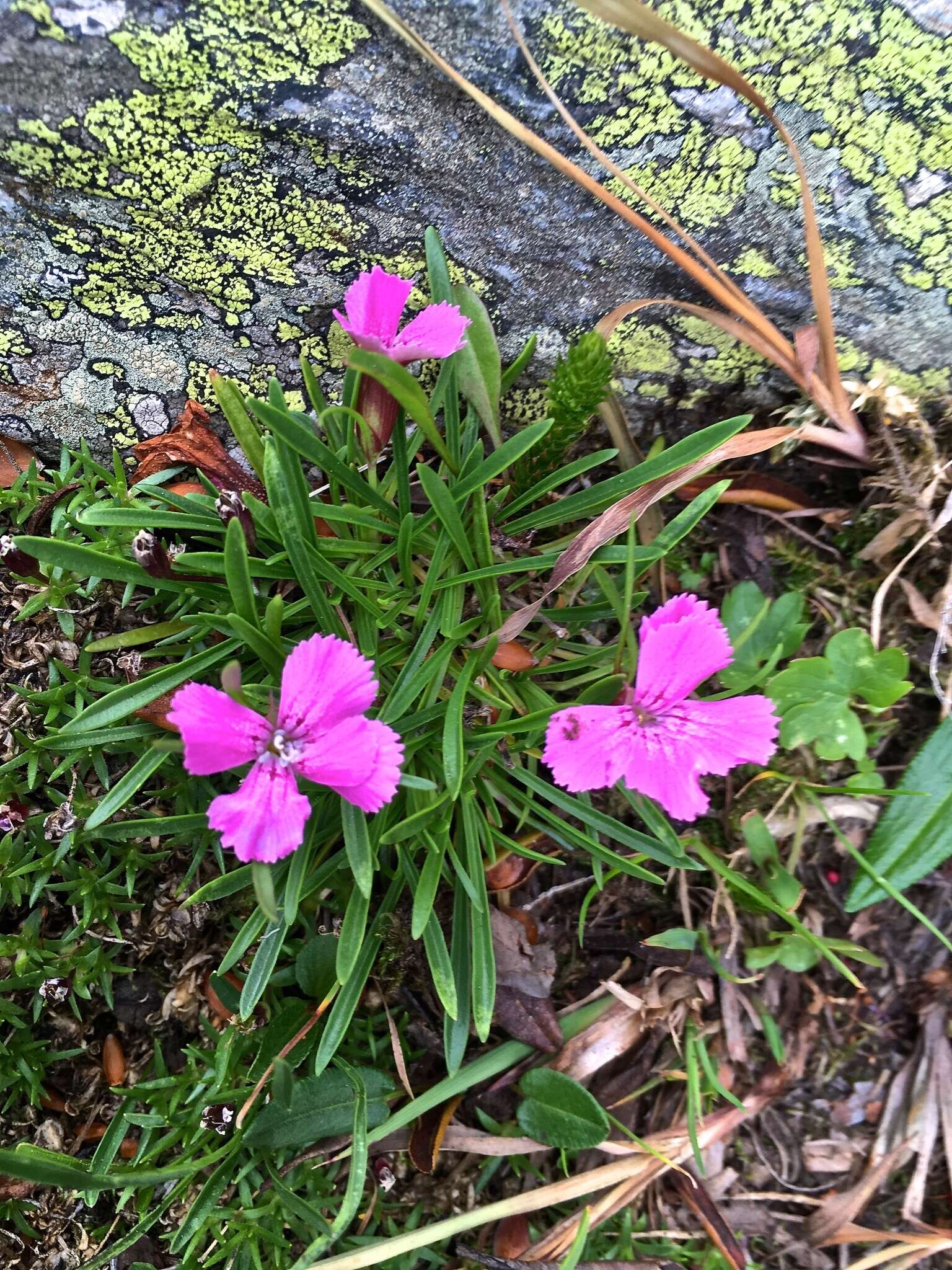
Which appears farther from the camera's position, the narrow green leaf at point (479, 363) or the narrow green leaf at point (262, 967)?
the narrow green leaf at point (479, 363)

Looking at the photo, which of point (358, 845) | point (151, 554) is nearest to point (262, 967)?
point (358, 845)

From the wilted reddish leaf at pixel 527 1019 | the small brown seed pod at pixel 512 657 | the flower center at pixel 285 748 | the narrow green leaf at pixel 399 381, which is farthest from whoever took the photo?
the wilted reddish leaf at pixel 527 1019

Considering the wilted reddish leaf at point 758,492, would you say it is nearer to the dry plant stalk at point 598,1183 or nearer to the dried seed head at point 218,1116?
the dry plant stalk at point 598,1183

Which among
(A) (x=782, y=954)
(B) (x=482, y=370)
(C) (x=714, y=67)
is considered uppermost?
(C) (x=714, y=67)

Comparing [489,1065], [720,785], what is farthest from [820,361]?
[489,1065]

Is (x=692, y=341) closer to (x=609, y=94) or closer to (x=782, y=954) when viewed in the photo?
(x=609, y=94)

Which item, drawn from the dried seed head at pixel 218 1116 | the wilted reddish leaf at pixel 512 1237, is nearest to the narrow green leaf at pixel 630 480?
the dried seed head at pixel 218 1116
